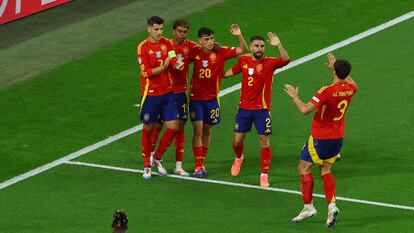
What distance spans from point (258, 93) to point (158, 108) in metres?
1.61

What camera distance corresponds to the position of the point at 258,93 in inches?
827

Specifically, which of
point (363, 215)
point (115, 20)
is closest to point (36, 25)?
point (115, 20)

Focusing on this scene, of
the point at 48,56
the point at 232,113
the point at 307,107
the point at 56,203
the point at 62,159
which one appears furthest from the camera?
the point at 48,56

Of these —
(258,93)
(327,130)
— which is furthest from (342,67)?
(258,93)

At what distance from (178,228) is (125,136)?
4.50 meters

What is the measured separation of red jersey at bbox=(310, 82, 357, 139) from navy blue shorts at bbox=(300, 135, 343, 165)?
0.07 metres

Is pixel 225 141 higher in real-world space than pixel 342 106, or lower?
lower

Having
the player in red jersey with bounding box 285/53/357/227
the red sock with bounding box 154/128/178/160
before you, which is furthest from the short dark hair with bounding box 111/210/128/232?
the red sock with bounding box 154/128/178/160

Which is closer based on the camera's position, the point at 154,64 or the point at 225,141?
the point at 154,64

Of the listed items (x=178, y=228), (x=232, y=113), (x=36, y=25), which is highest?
(x=36, y=25)

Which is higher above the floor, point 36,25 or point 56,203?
point 36,25

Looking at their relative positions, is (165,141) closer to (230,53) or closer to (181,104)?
(181,104)

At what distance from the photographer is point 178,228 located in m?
19.4

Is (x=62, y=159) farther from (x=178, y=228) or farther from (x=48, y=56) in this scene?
(x=48, y=56)
